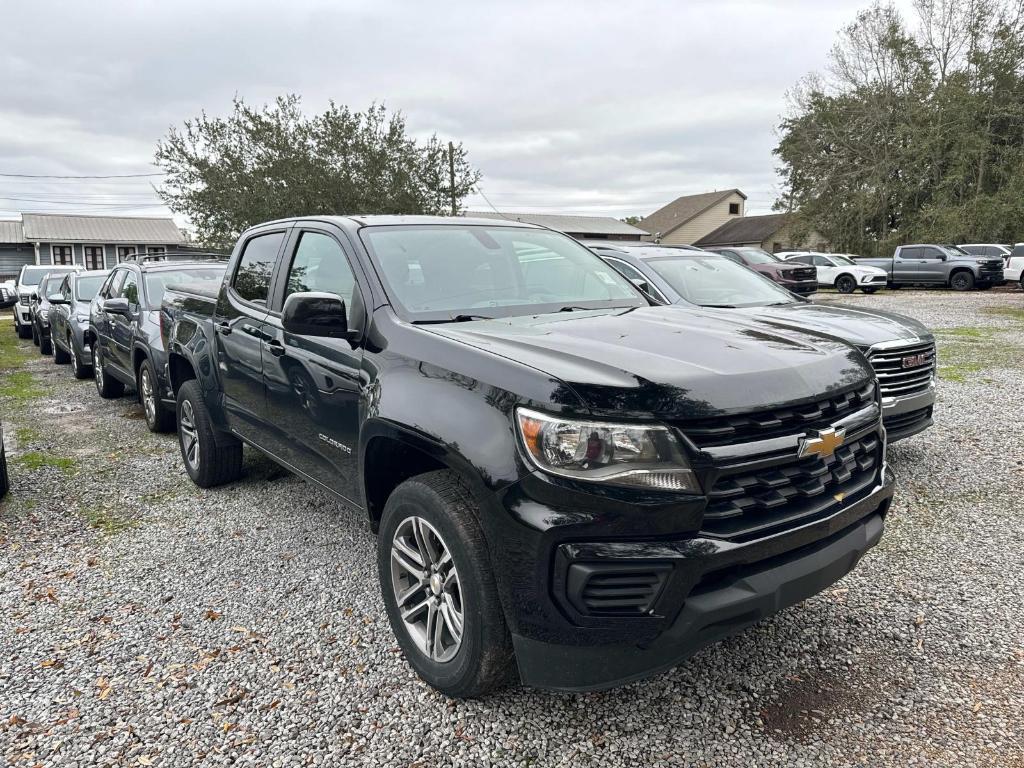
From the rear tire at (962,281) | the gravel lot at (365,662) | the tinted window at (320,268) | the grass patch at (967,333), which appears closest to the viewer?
the gravel lot at (365,662)

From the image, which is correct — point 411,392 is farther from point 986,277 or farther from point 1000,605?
point 986,277

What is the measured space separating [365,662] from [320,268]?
6.53 ft

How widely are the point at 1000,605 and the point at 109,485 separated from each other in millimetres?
5869

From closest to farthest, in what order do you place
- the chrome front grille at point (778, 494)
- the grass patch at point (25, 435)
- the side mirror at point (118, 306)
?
the chrome front grille at point (778, 494) → the grass patch at point (25, 435) → the side mirror at point (118, 306)

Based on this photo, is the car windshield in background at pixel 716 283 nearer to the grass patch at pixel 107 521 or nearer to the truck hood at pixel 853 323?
the truck hood at pixel 853 323

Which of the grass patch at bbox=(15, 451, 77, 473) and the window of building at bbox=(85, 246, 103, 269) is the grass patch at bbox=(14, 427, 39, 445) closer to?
the grass patch at bbox=(15, 451, 77, 473)

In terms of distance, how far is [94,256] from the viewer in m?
47.8

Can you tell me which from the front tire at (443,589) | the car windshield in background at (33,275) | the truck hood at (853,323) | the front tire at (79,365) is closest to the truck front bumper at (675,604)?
the front tire at (443,589)

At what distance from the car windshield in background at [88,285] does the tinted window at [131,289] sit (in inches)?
133

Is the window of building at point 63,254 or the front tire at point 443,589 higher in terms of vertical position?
the window of building at point 63,254

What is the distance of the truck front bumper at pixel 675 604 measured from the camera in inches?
83.4

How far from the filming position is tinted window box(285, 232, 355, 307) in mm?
3484

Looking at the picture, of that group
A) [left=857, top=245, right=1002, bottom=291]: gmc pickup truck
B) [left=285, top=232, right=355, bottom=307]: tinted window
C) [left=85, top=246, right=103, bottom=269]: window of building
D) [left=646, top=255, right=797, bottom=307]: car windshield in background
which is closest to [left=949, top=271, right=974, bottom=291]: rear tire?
[left=857, top=245, right=1002, bottom=291]: gmc pickup truck

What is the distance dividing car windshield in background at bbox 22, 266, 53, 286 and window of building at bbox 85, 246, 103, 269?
31.1m
